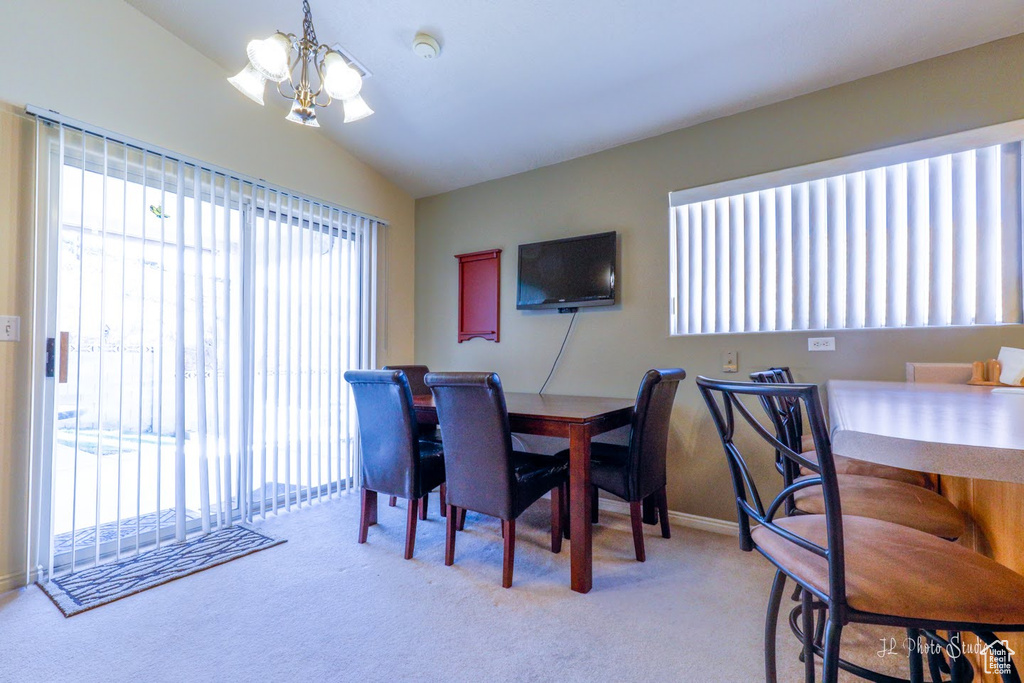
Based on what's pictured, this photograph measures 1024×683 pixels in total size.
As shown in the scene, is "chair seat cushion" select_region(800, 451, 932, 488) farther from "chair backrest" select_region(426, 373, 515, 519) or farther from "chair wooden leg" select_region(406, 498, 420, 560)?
"chair wooden leg" select_region(406, 498, 420, 560)

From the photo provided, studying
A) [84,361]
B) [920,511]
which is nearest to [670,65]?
[920,511]

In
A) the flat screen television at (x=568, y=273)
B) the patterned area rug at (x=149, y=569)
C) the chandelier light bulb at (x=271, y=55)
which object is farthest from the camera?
the flat screen television at (x=568, y=273)

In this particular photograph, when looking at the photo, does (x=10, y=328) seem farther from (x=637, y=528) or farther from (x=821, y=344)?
(x=821, y=344)

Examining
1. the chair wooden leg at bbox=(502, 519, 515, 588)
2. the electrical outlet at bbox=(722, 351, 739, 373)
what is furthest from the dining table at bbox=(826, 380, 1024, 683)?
the chair wooden leg at bbox=(502, 519, 515, 588)

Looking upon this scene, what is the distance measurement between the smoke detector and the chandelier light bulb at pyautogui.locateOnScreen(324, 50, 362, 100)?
558 millimetres

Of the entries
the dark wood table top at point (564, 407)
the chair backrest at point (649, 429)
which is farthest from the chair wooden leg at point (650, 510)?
the dark wood table top at point (564, 407)

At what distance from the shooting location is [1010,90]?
200 centimetres

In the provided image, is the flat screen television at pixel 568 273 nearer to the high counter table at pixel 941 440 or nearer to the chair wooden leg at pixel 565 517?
the chair wooden leg at pixel 565 517

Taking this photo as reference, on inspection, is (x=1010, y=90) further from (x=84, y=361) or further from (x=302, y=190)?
(x=84, y=361)

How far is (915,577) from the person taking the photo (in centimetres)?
82

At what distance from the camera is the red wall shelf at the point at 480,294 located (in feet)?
11.6

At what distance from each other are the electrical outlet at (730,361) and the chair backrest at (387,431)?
74.0 inches

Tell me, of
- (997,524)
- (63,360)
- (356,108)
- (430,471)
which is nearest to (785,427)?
(997,524)

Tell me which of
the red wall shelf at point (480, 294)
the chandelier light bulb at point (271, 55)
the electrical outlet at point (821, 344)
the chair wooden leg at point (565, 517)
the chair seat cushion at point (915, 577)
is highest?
the chandelier light bulb at point (271, 55)
